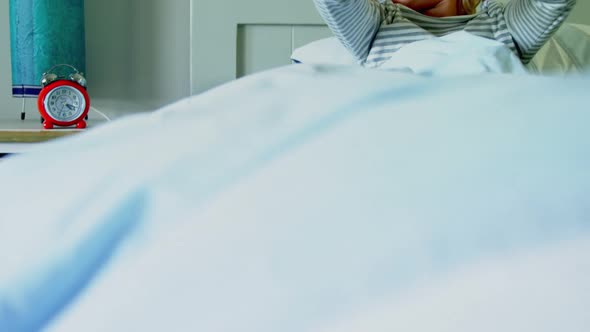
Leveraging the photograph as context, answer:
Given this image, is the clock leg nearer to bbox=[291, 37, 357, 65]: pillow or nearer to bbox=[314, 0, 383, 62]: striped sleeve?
bbox=[291, 37, 357, 65]: pillow

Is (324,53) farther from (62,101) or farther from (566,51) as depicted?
(62,101)

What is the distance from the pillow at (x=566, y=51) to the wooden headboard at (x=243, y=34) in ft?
1.89

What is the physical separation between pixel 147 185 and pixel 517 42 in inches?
41.6

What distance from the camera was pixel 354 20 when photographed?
1168 millimetres

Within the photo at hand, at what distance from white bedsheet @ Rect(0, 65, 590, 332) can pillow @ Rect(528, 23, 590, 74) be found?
1.08m

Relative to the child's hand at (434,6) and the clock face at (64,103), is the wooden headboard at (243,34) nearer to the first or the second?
the clock face at (64,103)

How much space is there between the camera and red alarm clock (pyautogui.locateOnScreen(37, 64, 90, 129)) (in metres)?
1.50

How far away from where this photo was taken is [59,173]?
32 centimetres

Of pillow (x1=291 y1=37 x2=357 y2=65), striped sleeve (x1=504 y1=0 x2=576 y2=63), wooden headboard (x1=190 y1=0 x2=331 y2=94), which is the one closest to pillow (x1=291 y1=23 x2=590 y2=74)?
pillow (x1=291 y1=37 x2=357 y2=65)

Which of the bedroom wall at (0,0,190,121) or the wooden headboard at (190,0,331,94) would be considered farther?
the bedroom wall at (0,0,190,121)

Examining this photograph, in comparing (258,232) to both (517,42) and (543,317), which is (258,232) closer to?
(543,317)

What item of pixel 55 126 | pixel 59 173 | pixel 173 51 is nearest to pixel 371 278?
pixel 59 173

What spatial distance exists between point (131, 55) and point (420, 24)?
900mm

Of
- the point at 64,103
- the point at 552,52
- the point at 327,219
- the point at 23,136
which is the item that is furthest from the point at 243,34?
the point at 327,219
